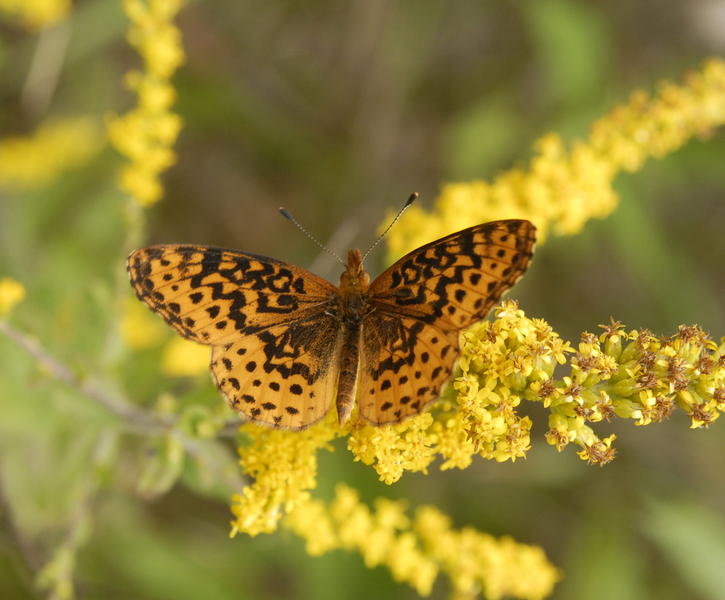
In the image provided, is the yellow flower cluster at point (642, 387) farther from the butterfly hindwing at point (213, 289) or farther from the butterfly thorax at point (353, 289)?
the butterfly hindwing at point (213, 289)

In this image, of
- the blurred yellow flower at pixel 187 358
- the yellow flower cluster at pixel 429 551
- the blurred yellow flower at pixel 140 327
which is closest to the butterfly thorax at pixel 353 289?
the yellow flower cluster at pixel 429 551

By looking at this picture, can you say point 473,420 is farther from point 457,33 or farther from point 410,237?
point 457,33

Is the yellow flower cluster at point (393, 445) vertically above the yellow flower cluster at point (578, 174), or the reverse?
the yellow flower cluster at point (578, 174)

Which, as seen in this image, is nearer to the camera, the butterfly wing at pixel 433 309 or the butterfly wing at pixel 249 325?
the butterfly wing at pixel 433 309

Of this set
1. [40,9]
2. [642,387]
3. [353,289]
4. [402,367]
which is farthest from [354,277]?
[40,9]

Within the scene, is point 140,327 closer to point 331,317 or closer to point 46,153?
point 46,153

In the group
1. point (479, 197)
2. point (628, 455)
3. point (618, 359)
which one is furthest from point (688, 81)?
point (628, 455)
